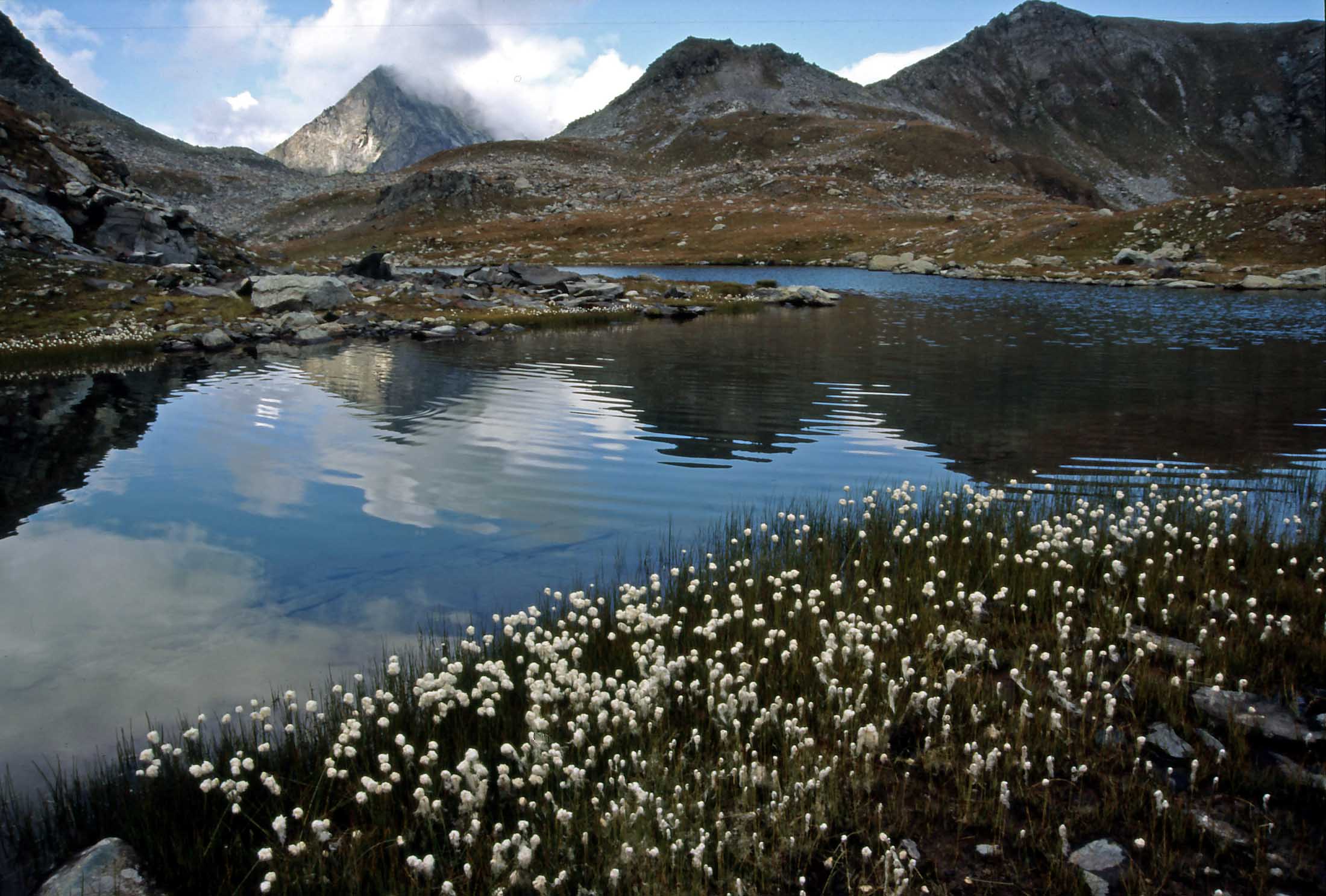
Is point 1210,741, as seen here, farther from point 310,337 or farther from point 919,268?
point 919,268

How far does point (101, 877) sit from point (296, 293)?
43.1 m

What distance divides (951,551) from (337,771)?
7.37 m

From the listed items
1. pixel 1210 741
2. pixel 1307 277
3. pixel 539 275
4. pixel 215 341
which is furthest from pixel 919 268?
pixel 1210 741

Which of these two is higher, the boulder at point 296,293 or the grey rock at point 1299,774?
the boulder at point 296,293

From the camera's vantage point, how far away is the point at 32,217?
1629 inches

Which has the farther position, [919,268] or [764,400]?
[919,268]

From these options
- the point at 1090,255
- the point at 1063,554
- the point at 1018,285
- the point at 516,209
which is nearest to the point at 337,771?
the point at 1063,554

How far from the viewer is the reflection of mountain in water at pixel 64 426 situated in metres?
15.9

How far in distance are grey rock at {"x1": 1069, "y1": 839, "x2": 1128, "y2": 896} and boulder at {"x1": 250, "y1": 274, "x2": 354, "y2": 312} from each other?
44.8 meters

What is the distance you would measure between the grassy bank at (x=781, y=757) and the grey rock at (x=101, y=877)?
20 centimetres

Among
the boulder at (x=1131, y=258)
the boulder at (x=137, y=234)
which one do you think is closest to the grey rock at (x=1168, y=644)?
the boulder at (x=137, y=234)

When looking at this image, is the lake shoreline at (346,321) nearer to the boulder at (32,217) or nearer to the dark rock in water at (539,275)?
the dark rock in water at (539,275)

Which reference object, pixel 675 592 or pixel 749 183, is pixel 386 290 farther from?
pixel 749 183

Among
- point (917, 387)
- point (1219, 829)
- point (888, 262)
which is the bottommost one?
point (1219, 829)
